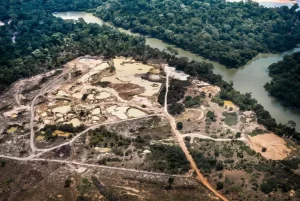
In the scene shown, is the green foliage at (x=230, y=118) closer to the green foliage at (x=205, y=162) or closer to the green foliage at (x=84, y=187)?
the green foliage at (x=205, y=162)

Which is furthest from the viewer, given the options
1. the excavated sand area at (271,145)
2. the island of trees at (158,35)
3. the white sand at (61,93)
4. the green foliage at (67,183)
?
the island of trees at (158,35)

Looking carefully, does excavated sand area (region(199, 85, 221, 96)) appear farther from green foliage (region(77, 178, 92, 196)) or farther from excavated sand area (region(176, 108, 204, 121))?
green foliage (region(77, 178, 92, 196))

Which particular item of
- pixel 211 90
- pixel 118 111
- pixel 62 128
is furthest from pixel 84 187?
pixel 211 90

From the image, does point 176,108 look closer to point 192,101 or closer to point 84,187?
point 192,101

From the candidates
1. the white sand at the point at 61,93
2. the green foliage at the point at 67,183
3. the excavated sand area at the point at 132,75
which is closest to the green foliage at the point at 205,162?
the green foliage at the point at 67,183

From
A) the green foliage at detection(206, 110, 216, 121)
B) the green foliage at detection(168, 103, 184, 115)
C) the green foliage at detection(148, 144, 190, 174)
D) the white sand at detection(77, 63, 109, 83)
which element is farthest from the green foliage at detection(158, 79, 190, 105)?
the white sand at detection(77, 63, 109, 83)

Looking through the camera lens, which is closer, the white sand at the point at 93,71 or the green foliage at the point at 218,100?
the green foliage at the point at 218,100
